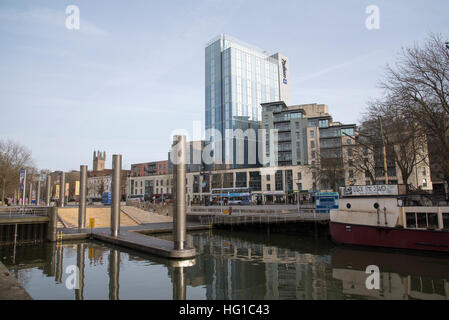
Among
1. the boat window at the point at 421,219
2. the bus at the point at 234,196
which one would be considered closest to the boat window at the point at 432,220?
the boat window at the point at 421,219

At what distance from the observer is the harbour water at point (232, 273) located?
14.1 metres

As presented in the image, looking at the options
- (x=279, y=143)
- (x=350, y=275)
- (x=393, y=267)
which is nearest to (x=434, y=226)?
(x=393, y=267)

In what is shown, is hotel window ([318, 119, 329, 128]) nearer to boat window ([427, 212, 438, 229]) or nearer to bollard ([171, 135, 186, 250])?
boat window ([427, 212, 438, 229])

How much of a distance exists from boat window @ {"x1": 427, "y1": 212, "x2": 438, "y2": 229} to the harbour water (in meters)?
2.10

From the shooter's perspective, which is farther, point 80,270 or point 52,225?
point 52,225

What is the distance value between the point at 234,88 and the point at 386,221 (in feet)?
255

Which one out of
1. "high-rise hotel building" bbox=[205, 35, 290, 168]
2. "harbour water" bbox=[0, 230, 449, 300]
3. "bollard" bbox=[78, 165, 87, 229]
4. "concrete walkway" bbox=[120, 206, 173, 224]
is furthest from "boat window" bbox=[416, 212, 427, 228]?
"high-rise hotel building" bbox=[205, 35, 290, 168]

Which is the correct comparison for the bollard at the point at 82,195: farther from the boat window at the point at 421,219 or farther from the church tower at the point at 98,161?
the church tower at the point at 98,161

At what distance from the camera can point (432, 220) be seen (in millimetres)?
23047

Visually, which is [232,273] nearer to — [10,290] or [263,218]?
[10,290]

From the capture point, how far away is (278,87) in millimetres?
110688

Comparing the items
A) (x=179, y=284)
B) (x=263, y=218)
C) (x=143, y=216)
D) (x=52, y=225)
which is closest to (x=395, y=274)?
(x=179, y=284)

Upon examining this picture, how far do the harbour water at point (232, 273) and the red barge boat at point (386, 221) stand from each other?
0.88 metres
